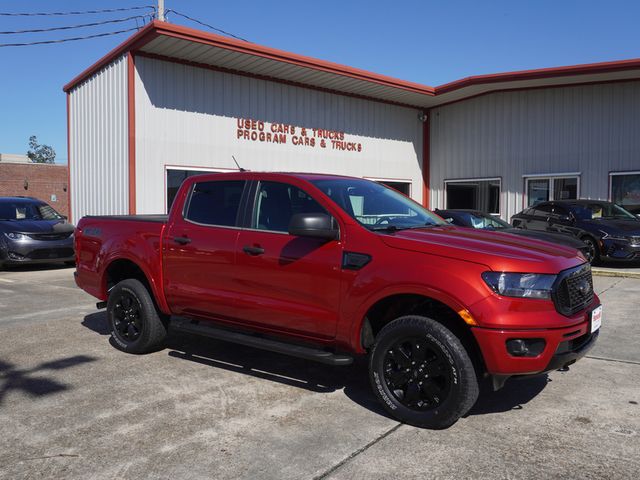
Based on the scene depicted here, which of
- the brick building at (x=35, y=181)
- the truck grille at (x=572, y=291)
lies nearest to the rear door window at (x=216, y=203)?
the truck grille at (x=572, y=291)

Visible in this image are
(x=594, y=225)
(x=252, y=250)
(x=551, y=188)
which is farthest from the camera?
(x=551, y=188)

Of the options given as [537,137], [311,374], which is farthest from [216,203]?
[537,137]

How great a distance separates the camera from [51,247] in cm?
1236

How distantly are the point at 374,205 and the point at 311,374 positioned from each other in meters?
1.61

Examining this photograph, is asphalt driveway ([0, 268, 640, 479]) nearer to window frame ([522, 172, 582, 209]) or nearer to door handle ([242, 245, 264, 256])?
door handle ([242, 245, 264, 256])

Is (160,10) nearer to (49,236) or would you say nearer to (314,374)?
(49,236)

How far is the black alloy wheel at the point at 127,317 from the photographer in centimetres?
560

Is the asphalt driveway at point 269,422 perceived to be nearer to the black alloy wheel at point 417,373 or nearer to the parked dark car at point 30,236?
the black alloy wheel at point 417,373

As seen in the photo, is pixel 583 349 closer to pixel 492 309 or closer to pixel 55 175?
pixel 492 309

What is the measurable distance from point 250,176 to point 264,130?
37.2 feet

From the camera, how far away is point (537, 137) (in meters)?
17.7

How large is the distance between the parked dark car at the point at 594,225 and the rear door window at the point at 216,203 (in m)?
9.49

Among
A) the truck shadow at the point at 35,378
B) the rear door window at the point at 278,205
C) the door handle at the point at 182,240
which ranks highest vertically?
the rear door window at the point at 278,205

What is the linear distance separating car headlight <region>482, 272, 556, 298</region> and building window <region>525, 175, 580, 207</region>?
14795 mm
